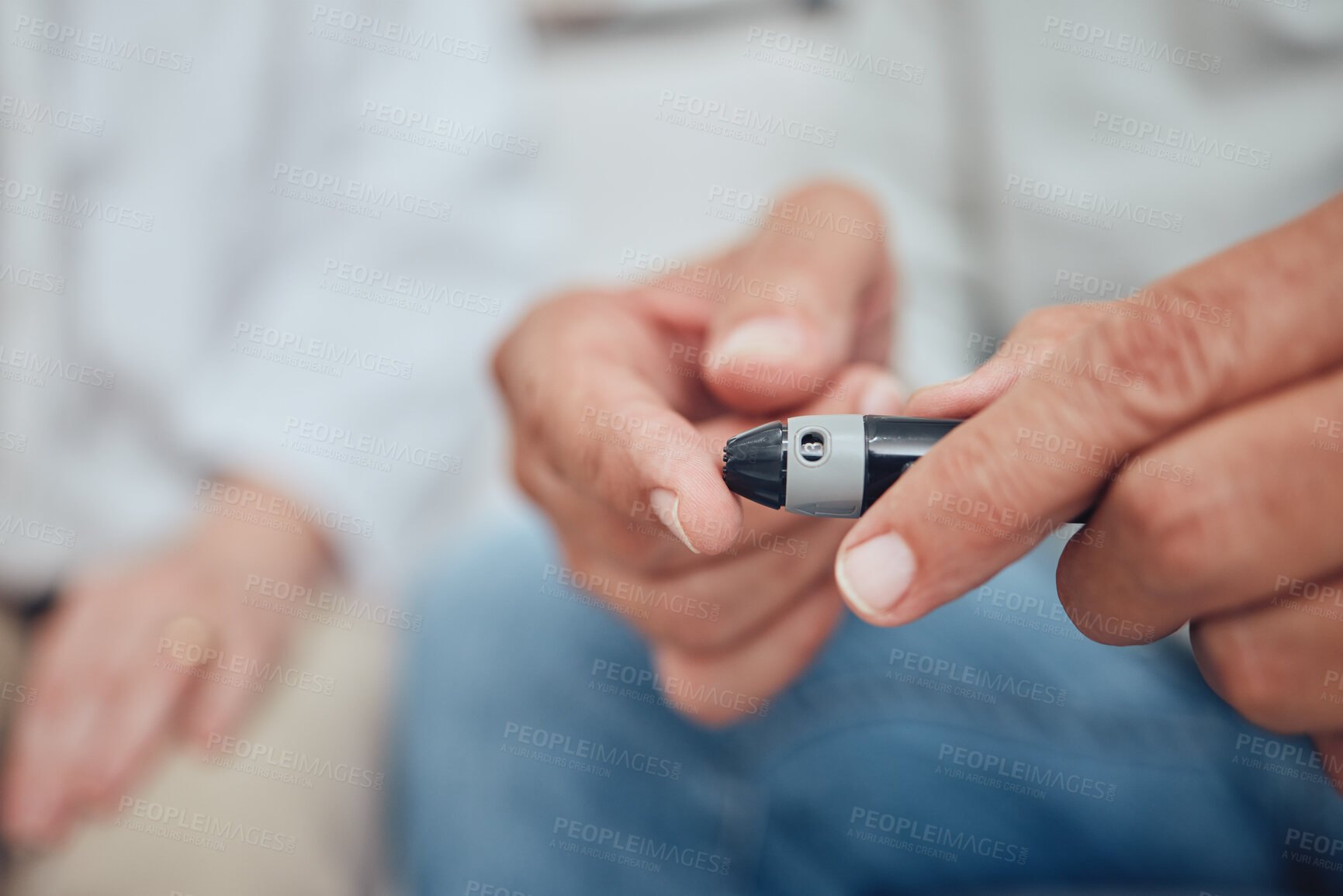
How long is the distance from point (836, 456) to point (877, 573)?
1.8 inches

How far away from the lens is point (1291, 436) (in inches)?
9.1

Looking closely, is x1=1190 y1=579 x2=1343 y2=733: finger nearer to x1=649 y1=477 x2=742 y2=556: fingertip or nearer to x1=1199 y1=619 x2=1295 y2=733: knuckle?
x1=1199 y1=619 x2=1295 y2=733: knuckle

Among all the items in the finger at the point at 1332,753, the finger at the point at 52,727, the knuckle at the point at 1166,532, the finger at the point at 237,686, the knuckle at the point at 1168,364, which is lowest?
the finger at the point at 52,727

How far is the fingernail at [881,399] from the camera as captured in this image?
40 cm

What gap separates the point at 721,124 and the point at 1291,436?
3.17 feet

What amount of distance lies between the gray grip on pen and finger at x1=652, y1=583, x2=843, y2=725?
6.4 inches

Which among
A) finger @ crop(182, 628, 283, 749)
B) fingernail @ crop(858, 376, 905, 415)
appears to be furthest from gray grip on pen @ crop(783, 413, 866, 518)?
finger @ crop(182, 628, 283, 749)

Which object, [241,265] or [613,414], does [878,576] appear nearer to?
[613,414]

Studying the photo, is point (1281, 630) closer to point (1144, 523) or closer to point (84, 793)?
point (1144, 523)

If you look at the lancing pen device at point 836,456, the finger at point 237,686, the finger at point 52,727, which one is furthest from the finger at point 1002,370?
the finger at point 52,727

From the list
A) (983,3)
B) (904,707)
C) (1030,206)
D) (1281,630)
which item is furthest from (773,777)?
(983,3)

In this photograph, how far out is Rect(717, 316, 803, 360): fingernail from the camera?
1.25 feet

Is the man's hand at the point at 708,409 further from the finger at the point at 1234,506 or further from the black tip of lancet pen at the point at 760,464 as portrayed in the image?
the finger at the point at 1234,506

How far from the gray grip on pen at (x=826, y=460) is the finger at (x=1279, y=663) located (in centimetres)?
13
